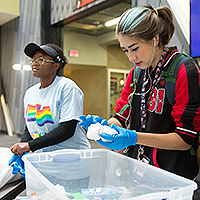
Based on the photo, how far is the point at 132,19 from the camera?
864 millimetres

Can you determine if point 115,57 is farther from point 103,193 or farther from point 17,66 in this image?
point 103,193

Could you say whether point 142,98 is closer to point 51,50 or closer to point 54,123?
point 54,123

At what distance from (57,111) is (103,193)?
0.66m

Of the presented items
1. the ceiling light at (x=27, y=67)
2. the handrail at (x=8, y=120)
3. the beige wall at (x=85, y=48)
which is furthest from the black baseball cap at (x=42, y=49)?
the beige wall at (x=85, y=48)

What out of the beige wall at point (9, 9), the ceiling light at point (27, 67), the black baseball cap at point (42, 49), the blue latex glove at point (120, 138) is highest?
the beige wall at point (9, 9)

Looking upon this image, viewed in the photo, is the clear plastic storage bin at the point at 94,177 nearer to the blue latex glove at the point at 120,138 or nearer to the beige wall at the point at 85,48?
the blue latex glove at the point at 120,138

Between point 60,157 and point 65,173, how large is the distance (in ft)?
0.20

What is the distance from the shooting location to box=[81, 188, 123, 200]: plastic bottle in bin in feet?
2.31

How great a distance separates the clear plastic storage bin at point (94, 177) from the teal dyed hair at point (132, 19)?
44 centimetres

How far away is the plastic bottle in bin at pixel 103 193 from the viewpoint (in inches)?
27.7

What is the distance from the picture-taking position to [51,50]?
1448mm

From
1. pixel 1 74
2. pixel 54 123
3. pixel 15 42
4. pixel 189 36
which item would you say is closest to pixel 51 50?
pixel 54 123

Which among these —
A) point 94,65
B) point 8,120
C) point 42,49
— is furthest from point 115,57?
point 42,49

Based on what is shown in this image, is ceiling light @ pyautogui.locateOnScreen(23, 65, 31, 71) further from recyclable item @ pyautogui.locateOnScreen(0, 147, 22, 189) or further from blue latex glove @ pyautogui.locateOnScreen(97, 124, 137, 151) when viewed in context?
blue latex glove @ pyautogui.locateOnScreen(97, 124, 137, 151)
